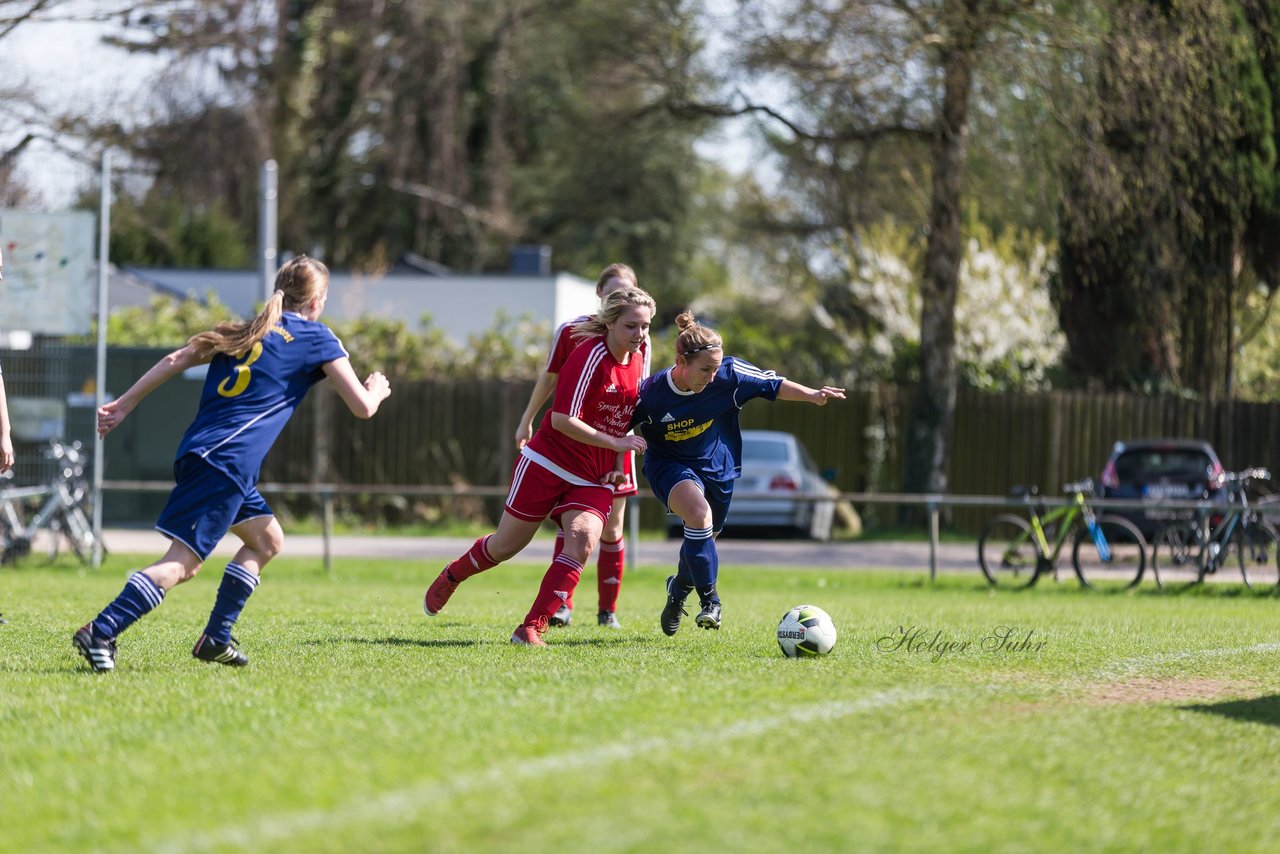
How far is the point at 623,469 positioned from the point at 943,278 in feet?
52.2

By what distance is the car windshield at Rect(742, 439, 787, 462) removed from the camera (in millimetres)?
22750

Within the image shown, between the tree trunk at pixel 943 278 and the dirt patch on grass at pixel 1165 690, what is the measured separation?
1518 cm

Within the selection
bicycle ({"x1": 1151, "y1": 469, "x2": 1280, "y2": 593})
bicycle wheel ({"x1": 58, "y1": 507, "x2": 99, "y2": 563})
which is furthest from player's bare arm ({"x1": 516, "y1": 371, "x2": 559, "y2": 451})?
bicycle wheel ({"x1": 58, "y1": 507, "x2": 99, "y2": 563})

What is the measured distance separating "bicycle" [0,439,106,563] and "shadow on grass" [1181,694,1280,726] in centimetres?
1345

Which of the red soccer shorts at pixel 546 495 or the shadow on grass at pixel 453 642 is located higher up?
the red soccer shorts at pixel 546 495

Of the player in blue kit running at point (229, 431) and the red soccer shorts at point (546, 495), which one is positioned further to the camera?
the red soccer shorts at point (546, 495)

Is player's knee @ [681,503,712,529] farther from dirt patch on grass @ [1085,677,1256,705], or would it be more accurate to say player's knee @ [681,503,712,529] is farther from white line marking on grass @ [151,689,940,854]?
white line marking on grass @ [151,689,940,854]

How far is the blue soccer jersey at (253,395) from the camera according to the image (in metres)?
7.12

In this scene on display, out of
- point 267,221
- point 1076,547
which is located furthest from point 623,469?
point 267,221

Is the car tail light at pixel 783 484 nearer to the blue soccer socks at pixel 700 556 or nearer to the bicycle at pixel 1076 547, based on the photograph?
the bicycle at pixel 1076 547

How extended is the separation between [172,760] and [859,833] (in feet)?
7.56

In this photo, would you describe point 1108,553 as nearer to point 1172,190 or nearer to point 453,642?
point 1172,190

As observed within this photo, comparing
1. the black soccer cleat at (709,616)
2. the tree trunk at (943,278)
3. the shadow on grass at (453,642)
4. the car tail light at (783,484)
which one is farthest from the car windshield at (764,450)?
the shadow on grass at (453,642)

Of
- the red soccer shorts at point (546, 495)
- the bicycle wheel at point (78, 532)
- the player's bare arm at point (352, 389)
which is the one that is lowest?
the bicycle wheel at point (78, 532)
